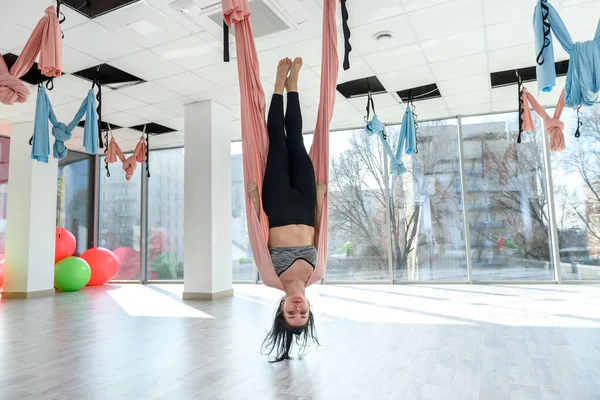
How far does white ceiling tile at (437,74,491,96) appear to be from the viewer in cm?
530

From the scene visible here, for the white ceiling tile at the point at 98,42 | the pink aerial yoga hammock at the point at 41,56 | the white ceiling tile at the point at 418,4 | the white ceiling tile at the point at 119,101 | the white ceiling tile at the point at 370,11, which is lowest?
the pink aerial yoga hammock at the point at 41,56

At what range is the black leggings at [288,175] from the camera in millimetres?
2688

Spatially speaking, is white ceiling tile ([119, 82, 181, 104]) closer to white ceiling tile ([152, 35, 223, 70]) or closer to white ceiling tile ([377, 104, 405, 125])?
white ceiling tile ([152, 35, 223, 70])

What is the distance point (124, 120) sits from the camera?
6.39 meters

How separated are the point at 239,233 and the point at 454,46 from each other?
5101mm

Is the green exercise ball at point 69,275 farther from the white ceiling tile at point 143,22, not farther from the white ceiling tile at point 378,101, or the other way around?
the white ceiling tile at point 378,101

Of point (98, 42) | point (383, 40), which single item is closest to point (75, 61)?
point (98, 42)

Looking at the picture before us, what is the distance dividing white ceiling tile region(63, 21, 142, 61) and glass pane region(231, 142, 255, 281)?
12.8 feet

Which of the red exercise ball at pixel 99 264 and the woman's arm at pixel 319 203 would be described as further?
the red exercise ball at pixel 99 264

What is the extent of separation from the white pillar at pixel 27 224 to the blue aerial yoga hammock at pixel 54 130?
7.74ft

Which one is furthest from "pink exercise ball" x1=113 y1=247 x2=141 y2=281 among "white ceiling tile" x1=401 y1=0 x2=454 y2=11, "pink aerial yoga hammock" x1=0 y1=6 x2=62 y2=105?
"white ceiling tile" x1=401 y1=0 x2=454 y2=11

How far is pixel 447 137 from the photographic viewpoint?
22.6ft

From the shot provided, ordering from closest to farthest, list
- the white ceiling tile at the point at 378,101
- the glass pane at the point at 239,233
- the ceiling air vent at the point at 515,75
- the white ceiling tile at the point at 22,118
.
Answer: the ceiling air vent at the point at 515,75, the white ceiling tile at the point at 378,101, the white ceiling tile at the point at 22,118, the glass pane at the point at 239,233

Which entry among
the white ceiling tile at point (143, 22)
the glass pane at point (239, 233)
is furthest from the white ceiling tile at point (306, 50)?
the glass pane at point (239, 233)
